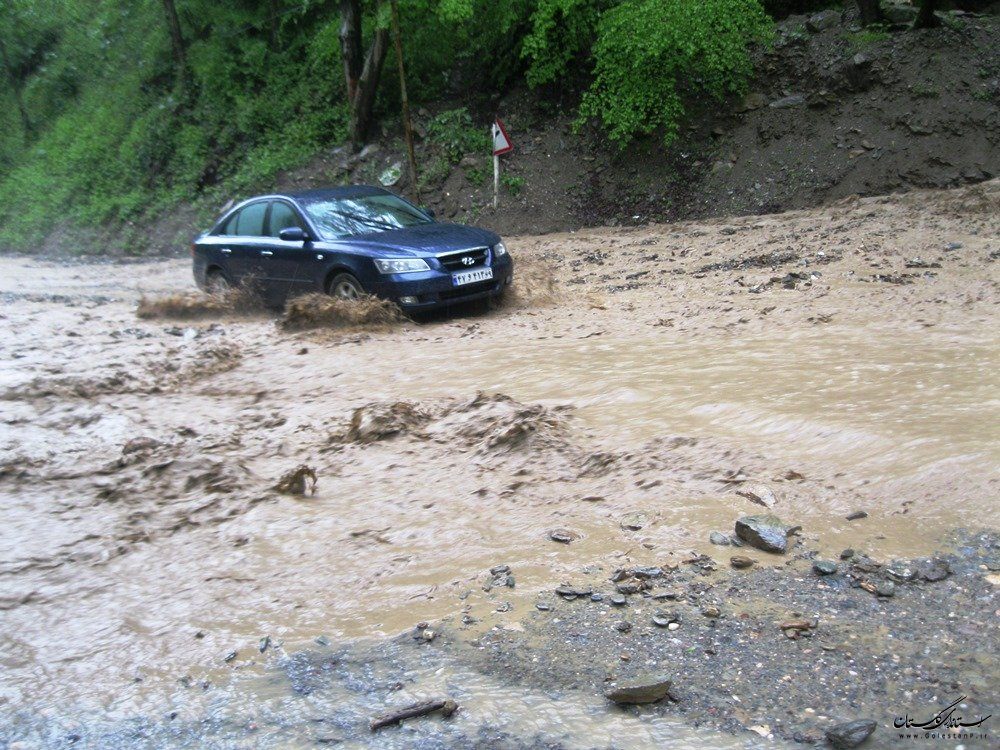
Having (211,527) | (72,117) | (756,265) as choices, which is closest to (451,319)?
(756,265)

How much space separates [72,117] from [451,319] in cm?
2249

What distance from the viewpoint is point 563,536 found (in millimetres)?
4289

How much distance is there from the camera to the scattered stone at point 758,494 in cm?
436

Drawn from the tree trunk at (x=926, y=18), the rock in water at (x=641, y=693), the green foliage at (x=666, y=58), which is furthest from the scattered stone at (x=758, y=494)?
the tree trunk at (x=926, y=18)

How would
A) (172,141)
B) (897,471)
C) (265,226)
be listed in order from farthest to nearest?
(172,141) → (265,226) → (897,471)

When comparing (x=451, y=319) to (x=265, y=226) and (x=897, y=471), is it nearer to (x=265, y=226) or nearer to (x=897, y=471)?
(x=265, y=226)

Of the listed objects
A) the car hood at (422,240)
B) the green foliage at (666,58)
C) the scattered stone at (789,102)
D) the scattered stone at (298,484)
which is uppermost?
the green foliage at (666,58)

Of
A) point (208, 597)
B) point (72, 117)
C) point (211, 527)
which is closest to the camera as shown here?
point (208, 597)

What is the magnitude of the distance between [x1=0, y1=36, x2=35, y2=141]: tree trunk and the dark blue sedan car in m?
21.1

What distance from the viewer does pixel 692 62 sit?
50.0ft

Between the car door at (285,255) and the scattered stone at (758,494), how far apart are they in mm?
6461

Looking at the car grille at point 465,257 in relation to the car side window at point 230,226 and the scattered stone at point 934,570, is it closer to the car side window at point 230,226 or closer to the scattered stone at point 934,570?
the car side window at point 230,226

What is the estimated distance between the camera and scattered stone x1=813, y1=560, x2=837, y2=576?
12.1 ft

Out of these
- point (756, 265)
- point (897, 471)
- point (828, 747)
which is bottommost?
point (828, 747)
